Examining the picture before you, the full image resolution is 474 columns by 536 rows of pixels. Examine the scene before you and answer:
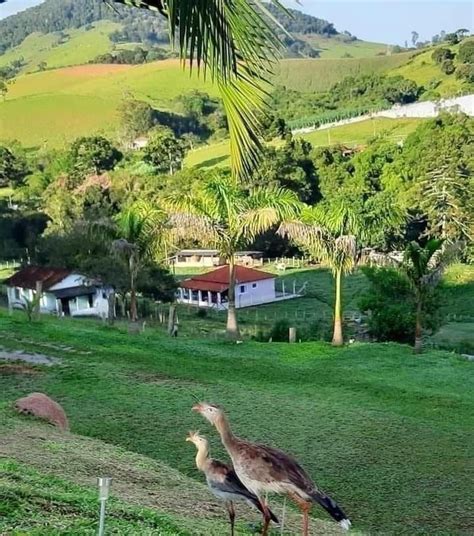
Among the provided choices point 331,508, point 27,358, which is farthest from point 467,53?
point 331,508

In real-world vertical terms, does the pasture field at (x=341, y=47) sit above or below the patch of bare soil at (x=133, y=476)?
above

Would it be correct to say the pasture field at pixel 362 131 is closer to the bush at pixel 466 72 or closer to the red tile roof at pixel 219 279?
the bush at pixel 466 72

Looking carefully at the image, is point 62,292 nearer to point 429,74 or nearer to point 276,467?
point 276,467

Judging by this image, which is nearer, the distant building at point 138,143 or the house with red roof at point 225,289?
the house with red roof at point 225,289

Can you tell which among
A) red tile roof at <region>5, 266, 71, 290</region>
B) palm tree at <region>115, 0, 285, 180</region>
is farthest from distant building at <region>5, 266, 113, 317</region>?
palm tree at <region>115, 0, 285, 180</region>

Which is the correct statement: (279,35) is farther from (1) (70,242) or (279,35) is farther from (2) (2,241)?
(2) (2,241)

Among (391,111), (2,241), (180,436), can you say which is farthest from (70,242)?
(391,111)

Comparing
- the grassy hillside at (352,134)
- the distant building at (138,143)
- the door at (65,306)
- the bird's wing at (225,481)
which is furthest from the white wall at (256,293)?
the distant building at (138,143)

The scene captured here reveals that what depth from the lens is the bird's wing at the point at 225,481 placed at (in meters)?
4.05

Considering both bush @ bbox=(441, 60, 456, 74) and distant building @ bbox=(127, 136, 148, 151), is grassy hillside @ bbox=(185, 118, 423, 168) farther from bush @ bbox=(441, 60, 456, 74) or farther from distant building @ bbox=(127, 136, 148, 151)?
bush @ bbox=(441, 60, 456, 74)

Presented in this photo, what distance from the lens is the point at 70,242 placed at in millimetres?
26500

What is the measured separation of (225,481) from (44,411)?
3768 mm

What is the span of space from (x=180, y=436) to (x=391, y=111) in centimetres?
6062

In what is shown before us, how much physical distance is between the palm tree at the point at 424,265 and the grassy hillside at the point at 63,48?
102051 mm
